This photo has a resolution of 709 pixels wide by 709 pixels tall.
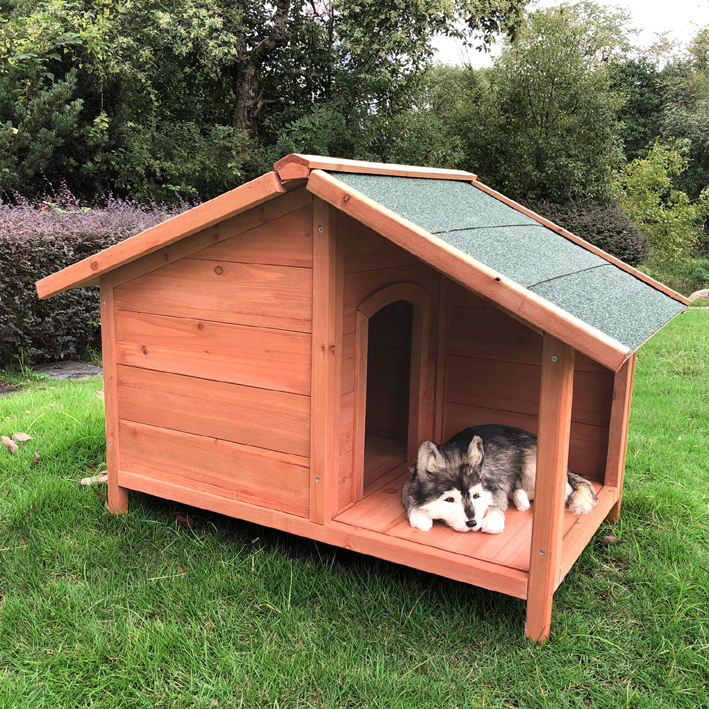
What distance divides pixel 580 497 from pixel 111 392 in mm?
2243

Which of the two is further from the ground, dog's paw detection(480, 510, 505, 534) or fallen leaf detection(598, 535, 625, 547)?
dog's paw detection(480, 510, 505, 534)

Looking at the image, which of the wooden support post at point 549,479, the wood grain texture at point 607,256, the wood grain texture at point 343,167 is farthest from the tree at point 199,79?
the wooden support post at point 549,479

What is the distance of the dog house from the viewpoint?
2.39m

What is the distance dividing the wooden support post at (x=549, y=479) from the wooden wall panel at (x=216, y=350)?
943mm

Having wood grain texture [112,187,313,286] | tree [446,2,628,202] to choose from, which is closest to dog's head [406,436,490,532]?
wood grain texture [112,187,313,286]

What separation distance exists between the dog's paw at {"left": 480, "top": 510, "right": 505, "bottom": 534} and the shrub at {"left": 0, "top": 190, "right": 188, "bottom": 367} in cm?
486

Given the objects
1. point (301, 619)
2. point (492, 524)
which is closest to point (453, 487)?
point (492, 524)

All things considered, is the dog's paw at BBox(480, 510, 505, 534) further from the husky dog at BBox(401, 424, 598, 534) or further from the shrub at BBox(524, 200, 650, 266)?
the shrub at BBox(524, 200, 650, 266)

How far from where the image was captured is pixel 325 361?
2.69 m

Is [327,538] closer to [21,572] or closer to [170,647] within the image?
[170,647]

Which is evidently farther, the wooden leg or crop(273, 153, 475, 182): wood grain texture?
the wooden leg

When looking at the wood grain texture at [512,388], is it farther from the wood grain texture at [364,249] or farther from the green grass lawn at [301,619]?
the wood grain texture at [364,249]

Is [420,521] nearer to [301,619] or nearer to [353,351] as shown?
[301,619]

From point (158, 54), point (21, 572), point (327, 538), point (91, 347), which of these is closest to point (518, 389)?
point (327, 538)
